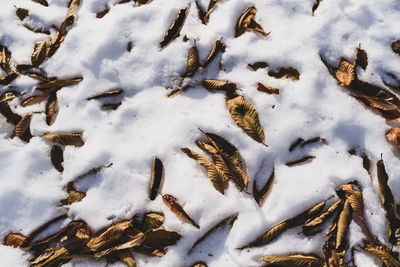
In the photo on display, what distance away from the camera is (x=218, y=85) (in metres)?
1.70

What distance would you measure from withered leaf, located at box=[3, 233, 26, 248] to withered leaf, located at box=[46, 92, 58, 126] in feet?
1.99

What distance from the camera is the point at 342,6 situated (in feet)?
5.81

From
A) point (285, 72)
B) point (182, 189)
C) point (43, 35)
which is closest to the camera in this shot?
point (182, 189)

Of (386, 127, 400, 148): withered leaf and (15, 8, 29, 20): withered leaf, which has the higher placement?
(15, 8, 29, 20): withered leaf

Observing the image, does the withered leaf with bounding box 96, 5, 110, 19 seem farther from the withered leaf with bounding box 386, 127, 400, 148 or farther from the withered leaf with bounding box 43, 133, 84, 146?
the withered leaf with bounding box 386, 127, 400, 148

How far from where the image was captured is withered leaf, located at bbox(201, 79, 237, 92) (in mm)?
1692

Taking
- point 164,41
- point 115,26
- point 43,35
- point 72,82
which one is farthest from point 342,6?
point 43,35

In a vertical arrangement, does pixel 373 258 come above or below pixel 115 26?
below

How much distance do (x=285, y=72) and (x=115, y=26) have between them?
1022mm

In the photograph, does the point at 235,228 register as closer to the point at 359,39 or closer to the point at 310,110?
the point at 310,110

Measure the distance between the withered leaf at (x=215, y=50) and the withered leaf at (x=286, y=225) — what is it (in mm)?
953

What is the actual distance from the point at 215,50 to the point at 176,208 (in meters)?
0.90

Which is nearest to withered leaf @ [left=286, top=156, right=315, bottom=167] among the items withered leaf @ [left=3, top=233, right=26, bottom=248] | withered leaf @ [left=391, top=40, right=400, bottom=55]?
withered leaf @ [left=391, top=40, right=400, bottom=55]

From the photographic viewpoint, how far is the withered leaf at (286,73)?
1694 millimetres
